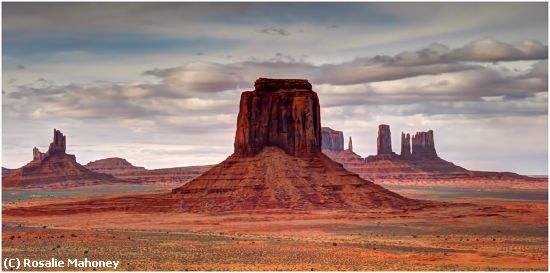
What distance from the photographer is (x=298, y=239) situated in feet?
273

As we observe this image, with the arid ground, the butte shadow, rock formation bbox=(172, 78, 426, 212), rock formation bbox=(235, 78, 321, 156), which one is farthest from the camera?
rock formation bbox=(235, 78, 321, 156)

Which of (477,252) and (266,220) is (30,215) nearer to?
(266,220)

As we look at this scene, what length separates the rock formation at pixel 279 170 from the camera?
125m

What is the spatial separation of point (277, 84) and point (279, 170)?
51.4 ft

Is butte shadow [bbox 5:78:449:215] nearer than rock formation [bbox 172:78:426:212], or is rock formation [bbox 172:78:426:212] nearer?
butte shadow [bbox 5:78:449:215]

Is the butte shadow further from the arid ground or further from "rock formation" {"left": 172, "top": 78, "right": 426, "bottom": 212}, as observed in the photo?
the arid ground

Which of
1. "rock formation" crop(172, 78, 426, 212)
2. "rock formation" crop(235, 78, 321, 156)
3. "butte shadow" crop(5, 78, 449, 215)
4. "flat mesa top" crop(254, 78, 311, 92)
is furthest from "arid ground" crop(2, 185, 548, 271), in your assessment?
"flat mesa top" crop(254, 78, 311, 92)

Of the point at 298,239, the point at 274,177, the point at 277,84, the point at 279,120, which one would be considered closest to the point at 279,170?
the point at 274,177

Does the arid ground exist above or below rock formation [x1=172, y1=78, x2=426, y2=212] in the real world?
below

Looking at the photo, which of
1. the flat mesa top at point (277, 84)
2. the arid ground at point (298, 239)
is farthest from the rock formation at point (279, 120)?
the arid ground at point (298, 239)

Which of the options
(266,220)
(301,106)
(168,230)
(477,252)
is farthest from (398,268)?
(301,106)

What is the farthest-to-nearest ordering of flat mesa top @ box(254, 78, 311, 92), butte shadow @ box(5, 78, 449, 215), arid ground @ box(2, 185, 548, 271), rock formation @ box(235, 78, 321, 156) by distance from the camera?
flat mesa top @ box(254, 78, 311, 92), rock formation @ box(235, 78, 321, 156), butte shadow @ box(5, 78, 449, 215), arid ground @ box(2, 185, 548, 271)

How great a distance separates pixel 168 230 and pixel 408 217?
34.2 m

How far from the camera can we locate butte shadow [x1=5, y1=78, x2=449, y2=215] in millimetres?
124625
